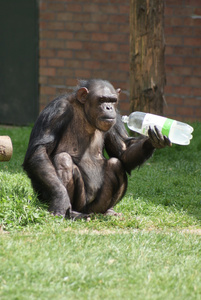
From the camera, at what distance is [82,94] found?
206 inches

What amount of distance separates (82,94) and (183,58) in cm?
636

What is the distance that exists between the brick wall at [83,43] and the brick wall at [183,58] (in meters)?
0.84

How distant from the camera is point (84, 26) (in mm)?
11430

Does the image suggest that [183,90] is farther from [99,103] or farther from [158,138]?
[158,138]

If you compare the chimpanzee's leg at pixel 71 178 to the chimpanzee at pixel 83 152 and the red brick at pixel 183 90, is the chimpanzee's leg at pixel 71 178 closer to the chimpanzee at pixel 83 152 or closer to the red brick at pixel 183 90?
the chimpanzee at pixel 83 152

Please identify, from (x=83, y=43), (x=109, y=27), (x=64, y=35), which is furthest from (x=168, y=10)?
(x=64, y=35)

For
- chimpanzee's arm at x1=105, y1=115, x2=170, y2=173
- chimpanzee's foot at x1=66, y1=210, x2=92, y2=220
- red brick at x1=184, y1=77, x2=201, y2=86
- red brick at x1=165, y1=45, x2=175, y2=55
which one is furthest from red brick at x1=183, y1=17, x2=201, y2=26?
chimpanzee's foot at x1=66, y1=210, x2=92, y2=220

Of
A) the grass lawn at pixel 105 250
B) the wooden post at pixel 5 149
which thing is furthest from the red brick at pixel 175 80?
the wooden post at pixel 5 149

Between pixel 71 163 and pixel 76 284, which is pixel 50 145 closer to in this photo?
pixel 71 163

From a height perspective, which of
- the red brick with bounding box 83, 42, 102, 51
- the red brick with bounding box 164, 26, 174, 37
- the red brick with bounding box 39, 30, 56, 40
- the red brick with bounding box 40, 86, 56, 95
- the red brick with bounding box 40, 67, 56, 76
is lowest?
the red brick with bounding box 40, 86, 56, 95

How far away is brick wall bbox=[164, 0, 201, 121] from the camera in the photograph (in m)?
11.0

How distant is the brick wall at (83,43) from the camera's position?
11.3 meters

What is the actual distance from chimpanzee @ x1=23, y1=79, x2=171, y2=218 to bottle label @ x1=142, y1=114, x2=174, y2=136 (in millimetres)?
150

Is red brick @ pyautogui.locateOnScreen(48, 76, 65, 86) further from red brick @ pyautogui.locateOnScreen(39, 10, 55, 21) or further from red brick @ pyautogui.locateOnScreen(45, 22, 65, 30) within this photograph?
red brick @ pyautogui.locateOnScreen(39, 10, 55, 21)
